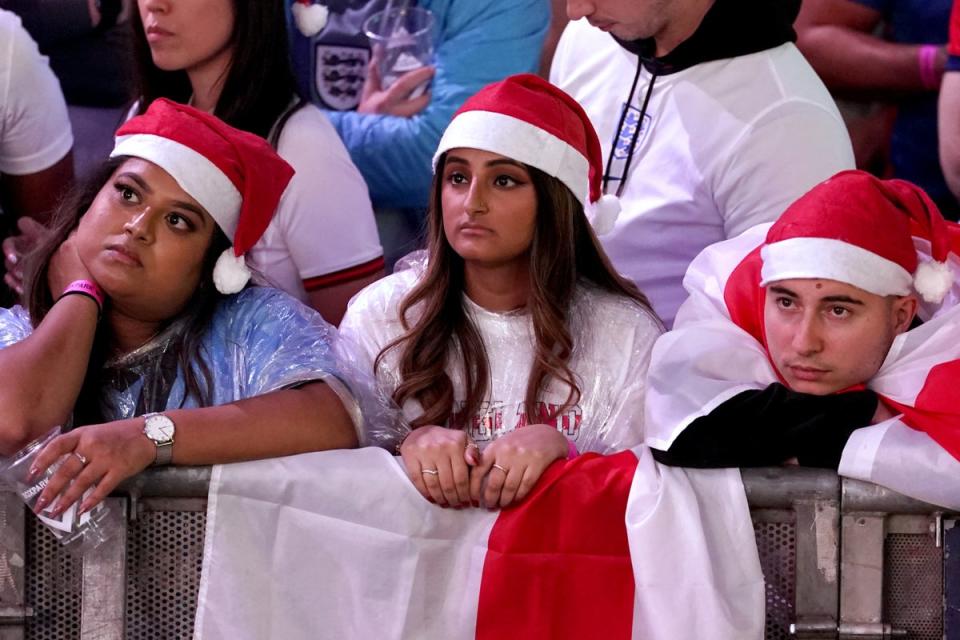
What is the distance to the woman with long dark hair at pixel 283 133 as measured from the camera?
11.1 feet

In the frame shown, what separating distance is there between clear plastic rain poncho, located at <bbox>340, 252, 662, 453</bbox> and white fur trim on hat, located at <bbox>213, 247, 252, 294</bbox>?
8.8 inches

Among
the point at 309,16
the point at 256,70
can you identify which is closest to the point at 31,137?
the point at 256,70

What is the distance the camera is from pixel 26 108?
3.60 meters

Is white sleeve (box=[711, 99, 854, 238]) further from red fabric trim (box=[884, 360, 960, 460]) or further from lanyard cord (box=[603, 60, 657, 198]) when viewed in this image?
red fabric trim (box=[884, 360, 960, 460])

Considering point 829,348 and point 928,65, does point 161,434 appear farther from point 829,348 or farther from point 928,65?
point 928,65

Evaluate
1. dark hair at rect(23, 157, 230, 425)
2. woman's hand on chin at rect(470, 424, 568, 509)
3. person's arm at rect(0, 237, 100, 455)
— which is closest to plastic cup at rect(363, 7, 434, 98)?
dark hair at rect(23, 157, 230, 425)

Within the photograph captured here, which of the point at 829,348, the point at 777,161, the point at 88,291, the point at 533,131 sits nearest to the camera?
the point at 829,348

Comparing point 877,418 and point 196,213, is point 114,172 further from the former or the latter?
point 877,418

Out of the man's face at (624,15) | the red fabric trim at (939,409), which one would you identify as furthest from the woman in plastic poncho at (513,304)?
the red fabric trim at (939,409)

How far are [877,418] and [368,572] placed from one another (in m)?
0.84

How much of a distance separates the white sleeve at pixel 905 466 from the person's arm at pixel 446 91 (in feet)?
5.84

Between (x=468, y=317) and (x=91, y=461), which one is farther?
(x=468, y=317)

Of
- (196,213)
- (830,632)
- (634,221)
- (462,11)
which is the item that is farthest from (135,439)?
(462,11)

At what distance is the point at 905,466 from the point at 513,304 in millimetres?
980
